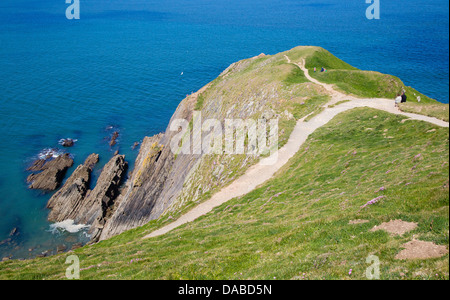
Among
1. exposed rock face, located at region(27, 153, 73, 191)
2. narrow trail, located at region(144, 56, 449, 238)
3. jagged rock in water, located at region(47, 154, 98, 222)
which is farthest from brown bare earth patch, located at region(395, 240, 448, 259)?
exposed rock face, located at region(27, 153, 73, 191)

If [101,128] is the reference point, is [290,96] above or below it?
above

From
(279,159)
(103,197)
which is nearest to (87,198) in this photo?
(103,197)

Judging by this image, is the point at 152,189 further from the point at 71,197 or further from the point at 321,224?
the point at 321,224

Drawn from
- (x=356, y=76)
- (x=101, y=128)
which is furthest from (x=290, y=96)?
(x=101, y=128)

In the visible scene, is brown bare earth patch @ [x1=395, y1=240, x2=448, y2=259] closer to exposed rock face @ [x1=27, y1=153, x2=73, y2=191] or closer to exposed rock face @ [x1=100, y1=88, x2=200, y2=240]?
exposed rock face @ [x1=100, y1=88, x2=200, y2=240]

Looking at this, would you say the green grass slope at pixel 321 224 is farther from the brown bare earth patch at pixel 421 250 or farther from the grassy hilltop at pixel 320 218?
the brown bare earth patch at pixel 421 250

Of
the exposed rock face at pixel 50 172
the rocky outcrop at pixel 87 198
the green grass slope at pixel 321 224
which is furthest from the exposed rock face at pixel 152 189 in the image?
the green grass slope at pixel 321 224
